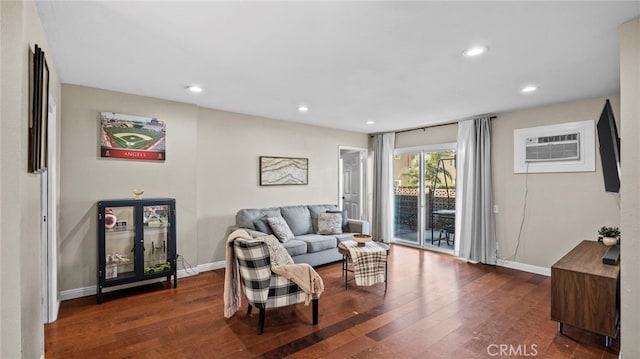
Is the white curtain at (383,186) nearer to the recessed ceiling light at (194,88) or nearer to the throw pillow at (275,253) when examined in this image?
the throw pillow at (275,253)

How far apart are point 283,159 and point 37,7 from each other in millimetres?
3728

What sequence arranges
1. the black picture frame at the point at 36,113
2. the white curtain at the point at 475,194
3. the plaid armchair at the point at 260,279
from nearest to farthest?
the black picture frame at the point at 36,113 → the plaid armchair at the point at 260,279 → the white curtain at the point at 475,194

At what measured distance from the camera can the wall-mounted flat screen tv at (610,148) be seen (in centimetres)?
275

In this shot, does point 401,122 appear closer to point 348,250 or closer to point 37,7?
point 348,250

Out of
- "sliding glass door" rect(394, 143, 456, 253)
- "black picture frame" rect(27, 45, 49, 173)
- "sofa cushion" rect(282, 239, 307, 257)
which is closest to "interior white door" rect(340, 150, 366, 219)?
"sliding glass door" rect(394, 143, 456, 253)

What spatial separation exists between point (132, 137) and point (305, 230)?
2.85m

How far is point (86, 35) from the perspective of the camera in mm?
2252

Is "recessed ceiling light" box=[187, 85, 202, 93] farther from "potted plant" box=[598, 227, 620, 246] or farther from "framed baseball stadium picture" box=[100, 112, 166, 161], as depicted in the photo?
"potted plant" box=[598, 227, 620, 246]

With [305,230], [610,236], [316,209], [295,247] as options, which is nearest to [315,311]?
[295,247]

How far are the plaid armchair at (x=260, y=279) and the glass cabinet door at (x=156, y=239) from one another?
161 cm

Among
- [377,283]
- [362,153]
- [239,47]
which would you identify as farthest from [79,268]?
[362,153]

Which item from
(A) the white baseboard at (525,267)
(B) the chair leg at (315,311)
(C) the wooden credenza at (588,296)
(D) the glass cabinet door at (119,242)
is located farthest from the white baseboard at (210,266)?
(A) the white baseboard at (525,267)

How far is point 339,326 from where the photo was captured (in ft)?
9.12

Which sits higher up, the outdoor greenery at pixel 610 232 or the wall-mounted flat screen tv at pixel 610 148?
the wall-mounted flat screen tv at pixel 610 148
